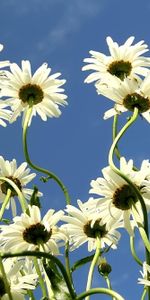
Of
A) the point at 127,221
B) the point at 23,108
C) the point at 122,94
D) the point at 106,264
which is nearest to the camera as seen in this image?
the point at 127,221

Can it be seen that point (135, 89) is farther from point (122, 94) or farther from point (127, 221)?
point (127, 221)

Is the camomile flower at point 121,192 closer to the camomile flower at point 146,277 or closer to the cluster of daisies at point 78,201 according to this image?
the cluster of daisies at point 78,201

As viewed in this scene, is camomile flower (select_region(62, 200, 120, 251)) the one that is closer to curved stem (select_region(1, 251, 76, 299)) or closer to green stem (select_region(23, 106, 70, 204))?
green stem (select_region(23, 106, 70, 204))

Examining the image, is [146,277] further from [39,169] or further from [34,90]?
[34,90]

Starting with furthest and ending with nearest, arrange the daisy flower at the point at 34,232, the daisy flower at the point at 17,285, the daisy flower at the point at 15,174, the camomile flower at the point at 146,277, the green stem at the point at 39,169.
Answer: the daisy flower at the point at 15,174 < the green stem at the point at 39,169 < the daisy flower at the point at 34,232 < the daisy flower at the point at 17,285 < the camomile flower at the point at 146,277

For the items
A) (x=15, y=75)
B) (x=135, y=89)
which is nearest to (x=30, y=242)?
(x=135, y=89)

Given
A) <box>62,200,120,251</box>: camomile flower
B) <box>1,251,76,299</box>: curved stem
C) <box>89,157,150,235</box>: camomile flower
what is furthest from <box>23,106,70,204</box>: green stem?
<box>1,251,76,299</box>: curved stem

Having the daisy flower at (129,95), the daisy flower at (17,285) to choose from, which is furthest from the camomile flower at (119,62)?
the daisy flower at (17,285)
